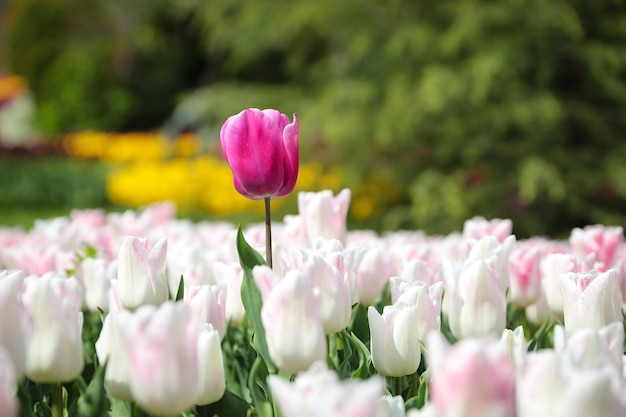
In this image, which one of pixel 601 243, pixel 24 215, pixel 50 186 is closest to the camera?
pixel 601 243

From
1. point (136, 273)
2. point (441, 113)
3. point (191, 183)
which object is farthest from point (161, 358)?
point (191, 183)

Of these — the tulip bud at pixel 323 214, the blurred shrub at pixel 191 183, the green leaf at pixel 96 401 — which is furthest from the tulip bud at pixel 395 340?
the blurred shrub at pixel 191 183

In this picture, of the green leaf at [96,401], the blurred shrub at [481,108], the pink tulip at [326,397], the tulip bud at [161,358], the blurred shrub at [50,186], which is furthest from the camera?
the blurred shrub at [50,186]

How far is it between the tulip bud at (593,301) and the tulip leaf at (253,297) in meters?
0.49

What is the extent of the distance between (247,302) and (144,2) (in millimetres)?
16650

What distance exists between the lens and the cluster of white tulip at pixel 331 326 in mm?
807

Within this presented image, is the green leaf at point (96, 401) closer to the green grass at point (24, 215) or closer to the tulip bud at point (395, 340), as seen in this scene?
the tulip bud at point (395, 340)

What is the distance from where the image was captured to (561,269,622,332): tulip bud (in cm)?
126

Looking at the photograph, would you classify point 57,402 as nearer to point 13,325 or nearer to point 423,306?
point 13,325

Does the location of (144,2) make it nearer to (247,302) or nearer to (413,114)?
(413,114)

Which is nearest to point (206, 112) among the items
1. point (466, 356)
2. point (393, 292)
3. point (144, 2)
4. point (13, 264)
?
point (13, 264)

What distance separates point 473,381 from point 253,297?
1.76ft

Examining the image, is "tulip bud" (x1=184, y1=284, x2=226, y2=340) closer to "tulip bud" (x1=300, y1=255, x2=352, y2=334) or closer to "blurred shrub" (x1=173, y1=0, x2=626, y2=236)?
"tulip bud" (x1=300, y1=255, x2=352, y2=334)

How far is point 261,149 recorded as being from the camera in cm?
131
